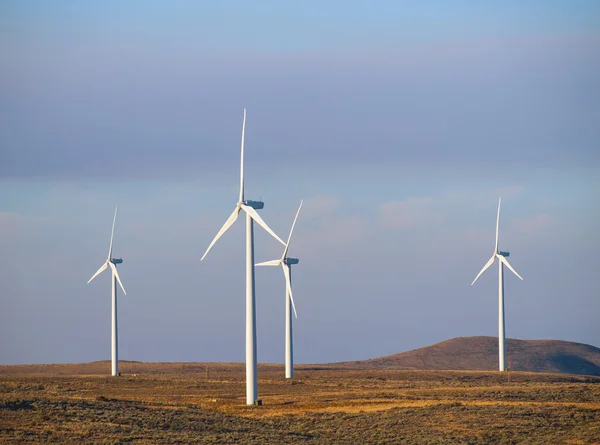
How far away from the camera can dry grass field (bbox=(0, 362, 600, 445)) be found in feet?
185

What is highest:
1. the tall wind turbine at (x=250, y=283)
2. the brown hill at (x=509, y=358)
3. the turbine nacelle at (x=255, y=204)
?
the turbine nacelle at (x=255, y=204)

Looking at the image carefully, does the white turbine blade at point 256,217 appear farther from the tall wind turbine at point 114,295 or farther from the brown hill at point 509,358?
the brown hill at point 509,358

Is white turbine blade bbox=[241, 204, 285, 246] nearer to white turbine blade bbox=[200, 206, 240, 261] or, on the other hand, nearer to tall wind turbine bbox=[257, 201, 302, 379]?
white turbine blade bbox=[200, 206, 240, 261]

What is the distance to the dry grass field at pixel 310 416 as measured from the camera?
185 feet

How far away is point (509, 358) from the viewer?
178625 millimetres

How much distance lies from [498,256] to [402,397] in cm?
5012

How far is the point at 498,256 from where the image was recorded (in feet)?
418

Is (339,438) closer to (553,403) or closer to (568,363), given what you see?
(553,403)

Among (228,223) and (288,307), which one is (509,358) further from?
(228,223)

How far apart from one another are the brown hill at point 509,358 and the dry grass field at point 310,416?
3451 inches

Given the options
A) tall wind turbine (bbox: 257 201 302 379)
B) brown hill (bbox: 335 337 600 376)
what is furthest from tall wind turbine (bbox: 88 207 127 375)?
brown hill (bbox: 335 337 600 376)

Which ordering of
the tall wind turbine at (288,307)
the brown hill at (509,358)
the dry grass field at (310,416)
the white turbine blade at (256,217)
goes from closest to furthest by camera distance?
the dry grass field at (310,416) < the white turbine blade at (256,217) < the tall wind turbine at (288,307) < the brown hill at (509,358)

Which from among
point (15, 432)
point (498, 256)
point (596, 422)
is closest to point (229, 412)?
point (15, 432)

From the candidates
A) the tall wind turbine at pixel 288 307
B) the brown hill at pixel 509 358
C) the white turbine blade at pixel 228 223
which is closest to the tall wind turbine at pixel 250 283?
the white turbine blade at pixel 228 223
